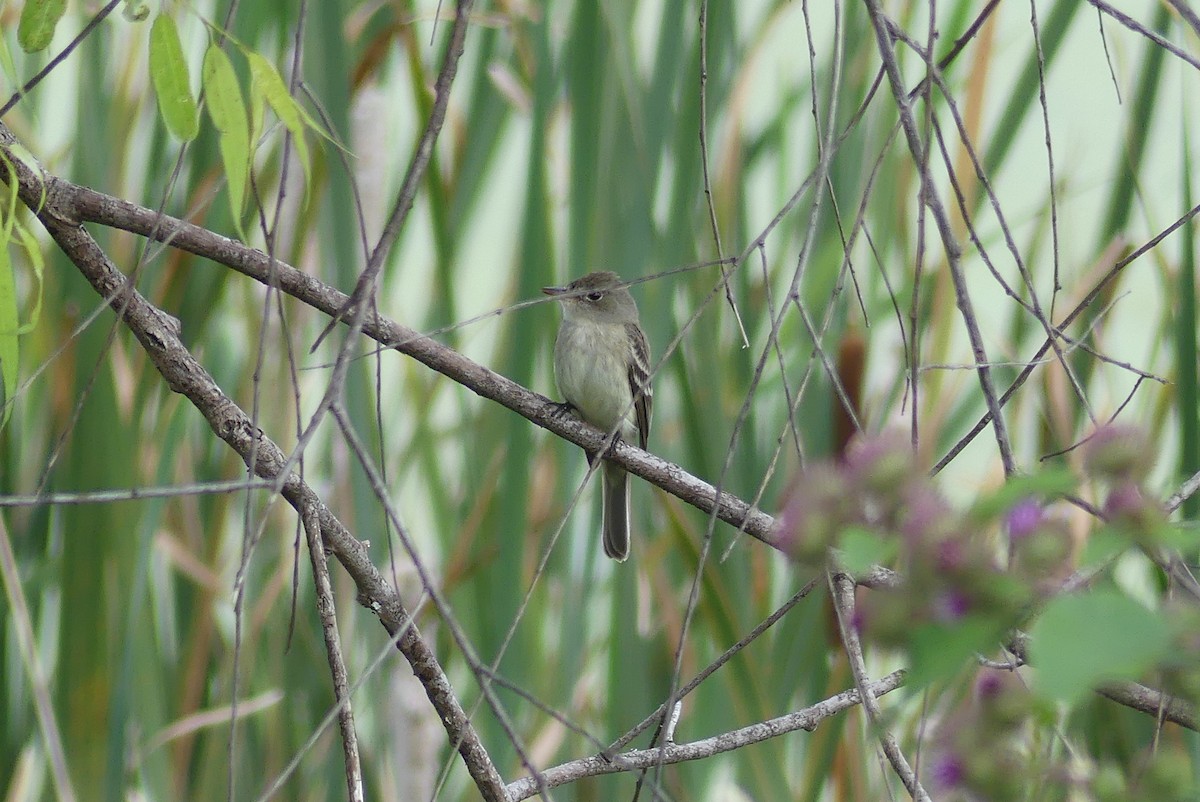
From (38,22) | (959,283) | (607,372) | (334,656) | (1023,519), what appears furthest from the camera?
(607,372)

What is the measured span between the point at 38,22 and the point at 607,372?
8.51 ft

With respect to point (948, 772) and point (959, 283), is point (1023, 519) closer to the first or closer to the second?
point (948, 772)

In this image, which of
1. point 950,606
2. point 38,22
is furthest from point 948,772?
point 38,22

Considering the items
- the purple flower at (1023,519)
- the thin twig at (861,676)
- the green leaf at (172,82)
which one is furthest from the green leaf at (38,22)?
the purple flower at (1023,519)

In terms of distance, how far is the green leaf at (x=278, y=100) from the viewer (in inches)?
46.2

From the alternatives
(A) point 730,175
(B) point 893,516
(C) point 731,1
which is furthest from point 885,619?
(A) point 730,175

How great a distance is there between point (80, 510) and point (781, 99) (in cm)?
194

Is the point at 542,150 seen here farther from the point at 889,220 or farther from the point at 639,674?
the point at 639,674

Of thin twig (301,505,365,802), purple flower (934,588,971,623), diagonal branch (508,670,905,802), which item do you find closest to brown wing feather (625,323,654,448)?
diagonal branch (508,670,905,802)

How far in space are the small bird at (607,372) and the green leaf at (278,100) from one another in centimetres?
256

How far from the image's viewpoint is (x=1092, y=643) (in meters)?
0.63

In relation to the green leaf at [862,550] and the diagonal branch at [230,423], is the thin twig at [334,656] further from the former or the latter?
the green leaf at [862,550]

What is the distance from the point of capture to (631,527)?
3.15 m

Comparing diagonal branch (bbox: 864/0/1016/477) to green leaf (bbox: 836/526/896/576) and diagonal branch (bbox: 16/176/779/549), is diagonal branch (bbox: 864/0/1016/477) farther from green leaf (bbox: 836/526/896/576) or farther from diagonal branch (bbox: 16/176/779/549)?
diagonal branch (bbox: 16/176/779/549)
